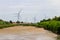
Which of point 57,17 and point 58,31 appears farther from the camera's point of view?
point 57,17

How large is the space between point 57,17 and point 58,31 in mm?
19919

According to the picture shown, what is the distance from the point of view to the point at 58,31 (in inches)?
1324

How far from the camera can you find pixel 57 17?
175ft

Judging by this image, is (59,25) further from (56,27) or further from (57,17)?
(57,17)

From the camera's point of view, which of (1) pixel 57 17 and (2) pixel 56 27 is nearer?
(2) pixel 56 27

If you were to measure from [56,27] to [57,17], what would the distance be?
64.7ft

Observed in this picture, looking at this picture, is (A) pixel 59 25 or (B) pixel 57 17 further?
(B) pixel 57 17

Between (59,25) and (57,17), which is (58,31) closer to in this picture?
(59,25)

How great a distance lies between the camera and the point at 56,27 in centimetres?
3381

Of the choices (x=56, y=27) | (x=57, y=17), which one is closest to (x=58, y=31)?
(x=56, y=27)

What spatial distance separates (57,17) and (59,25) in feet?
65.3

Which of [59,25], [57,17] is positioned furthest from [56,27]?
[57,17]

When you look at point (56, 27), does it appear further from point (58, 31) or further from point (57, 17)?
point (57, 17)
